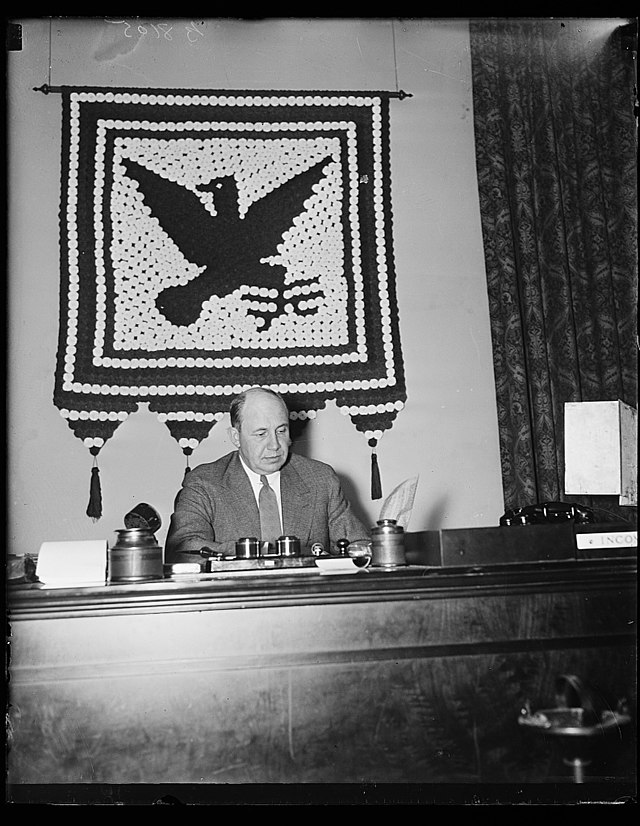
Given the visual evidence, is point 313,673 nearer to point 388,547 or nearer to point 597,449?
point 388,547

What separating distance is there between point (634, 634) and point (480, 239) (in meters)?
2.62

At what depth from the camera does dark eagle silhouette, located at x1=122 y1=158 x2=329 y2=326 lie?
3.79 m

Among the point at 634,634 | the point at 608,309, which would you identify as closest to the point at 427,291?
the point at 608,309

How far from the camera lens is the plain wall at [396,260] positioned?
373 centimetres

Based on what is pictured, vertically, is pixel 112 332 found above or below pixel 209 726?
above

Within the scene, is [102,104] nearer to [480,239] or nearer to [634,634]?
[480,239]

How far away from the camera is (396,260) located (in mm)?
3980

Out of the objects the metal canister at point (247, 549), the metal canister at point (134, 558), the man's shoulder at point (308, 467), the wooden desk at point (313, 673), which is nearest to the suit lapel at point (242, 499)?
the man's shoulder at point (308, 467)

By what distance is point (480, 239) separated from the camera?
13.1ft

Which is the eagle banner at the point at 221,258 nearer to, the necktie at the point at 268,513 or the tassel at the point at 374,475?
the tassel at the point at 374,475

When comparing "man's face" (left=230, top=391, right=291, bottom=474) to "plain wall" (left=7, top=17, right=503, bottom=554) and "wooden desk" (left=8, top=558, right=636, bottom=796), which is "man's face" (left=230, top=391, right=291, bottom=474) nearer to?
"plain wall" (left=7, top=17, right=503, bottom=554)

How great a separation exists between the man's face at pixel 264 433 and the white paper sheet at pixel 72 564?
1.51m

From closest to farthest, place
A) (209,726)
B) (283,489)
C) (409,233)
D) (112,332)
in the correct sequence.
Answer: (209,726), (283,489), (112,332), (409,233)

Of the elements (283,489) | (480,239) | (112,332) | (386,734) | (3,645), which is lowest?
(386,734)
